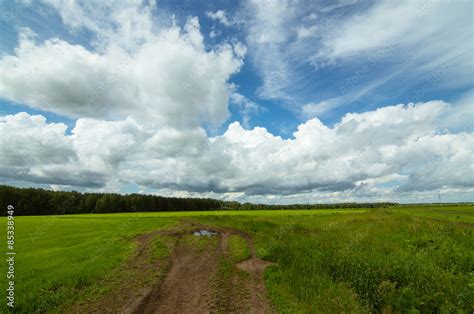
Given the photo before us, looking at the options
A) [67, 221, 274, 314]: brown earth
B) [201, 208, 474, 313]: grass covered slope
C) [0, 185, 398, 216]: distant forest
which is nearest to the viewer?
[67, 221, 274, 314]: brown earth

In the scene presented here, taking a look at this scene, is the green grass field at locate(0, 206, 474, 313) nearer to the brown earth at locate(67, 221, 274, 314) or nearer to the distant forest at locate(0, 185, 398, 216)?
the brown earth at locate(67, 221, 274, 314)

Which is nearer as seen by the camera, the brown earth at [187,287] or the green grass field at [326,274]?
the brown earth at [187,287]

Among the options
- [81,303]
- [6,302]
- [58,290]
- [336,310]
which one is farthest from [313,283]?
[6,302]

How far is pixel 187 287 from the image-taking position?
12133 millimetres

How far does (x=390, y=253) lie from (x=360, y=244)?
2792mm

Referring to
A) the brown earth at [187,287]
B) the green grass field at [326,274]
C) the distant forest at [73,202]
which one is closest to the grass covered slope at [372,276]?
the green grass field at [326,274]

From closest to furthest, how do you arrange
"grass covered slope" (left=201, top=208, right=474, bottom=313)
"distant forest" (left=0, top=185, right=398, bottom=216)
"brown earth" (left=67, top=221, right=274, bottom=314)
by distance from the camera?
"brown earth" (left=67, top=221, right=274, bottom=314)
"grass covered slope" (left=201, top=208, right=474, bottom=313)
"distant forest" (left=0, top=185, right=398, bottom=216)

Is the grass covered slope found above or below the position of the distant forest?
below

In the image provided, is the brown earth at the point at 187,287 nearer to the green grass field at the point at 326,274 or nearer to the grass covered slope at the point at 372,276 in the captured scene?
the green grass field at the point at 326,274

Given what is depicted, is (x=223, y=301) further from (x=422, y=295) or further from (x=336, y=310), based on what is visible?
(x=422, y=295)

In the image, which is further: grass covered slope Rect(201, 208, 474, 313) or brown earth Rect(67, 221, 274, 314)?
grass covered slope Rect(201, 208, 474, 313)

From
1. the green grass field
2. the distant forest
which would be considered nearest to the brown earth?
the green grass field

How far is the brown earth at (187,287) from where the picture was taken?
9902 millimetres

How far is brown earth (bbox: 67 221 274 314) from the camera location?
32.5ft
